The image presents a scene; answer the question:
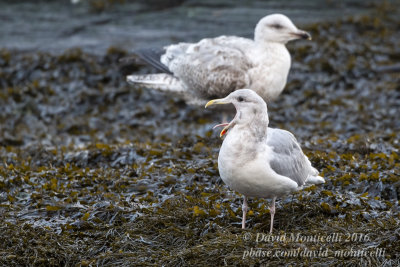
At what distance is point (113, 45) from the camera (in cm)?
1052

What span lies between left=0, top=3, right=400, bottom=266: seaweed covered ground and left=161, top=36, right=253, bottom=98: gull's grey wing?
67 cm

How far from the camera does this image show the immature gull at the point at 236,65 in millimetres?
6836

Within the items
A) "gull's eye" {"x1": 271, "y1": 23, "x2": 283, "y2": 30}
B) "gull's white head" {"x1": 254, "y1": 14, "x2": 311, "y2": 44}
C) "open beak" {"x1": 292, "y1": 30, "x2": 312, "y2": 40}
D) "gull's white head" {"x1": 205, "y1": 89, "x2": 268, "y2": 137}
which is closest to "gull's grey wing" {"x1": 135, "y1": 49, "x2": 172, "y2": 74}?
"gull's white head" {"x1": 254, "y1": 14, "x2": 311, "y2": 44}

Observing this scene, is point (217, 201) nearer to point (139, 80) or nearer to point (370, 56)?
point (139, 80)

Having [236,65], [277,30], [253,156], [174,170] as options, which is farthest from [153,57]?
[253,156]

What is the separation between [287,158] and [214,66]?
2.63 m

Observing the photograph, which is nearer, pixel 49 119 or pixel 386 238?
pixel 386 238

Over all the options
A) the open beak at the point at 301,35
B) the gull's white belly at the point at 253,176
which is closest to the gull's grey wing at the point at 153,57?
the open beak at the point at 301,35

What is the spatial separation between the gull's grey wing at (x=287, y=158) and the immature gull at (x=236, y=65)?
209 centimetres

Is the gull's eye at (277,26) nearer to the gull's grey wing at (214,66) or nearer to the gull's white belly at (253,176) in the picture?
the gull's grey wing at (214,66)

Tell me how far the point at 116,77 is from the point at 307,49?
3429 mm

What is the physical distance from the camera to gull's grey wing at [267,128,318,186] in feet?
14.7

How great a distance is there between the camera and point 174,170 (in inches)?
229

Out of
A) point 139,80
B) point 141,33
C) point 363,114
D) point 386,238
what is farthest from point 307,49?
point 386,238
